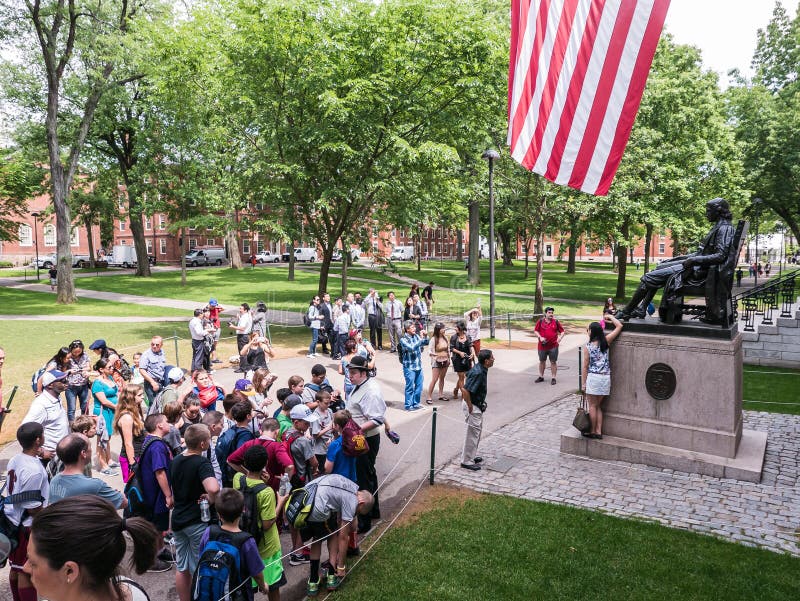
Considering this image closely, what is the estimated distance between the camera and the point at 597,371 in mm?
9172

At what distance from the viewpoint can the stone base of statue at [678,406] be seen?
27.7 feet

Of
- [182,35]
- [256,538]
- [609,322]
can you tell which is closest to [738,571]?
[609,322]

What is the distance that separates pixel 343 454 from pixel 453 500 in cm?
230

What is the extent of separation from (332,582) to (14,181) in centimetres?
5045

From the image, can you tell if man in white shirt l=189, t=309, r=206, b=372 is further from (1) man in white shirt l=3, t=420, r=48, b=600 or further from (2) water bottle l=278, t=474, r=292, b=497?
(1) man in white shirt l=3, t=420, r=48, b=600

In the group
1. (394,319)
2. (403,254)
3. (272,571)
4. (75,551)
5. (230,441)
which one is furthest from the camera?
(403,254)

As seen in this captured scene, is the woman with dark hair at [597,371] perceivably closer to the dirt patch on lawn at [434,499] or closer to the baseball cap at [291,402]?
the dirt patch on lawn at [434,499]

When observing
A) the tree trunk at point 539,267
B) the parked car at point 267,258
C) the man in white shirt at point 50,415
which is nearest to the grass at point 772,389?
the tree trunk at point 539,267

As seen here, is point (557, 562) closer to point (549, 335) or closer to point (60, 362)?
point (60, 362)

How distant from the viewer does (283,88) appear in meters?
19.1

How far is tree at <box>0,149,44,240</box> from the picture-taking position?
4388 centimetres

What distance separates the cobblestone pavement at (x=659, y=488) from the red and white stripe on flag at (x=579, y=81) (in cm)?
414

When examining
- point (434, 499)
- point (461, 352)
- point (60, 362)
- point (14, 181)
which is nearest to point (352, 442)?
point (434, 499)

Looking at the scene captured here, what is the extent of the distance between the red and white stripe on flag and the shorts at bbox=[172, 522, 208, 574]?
6033mm
